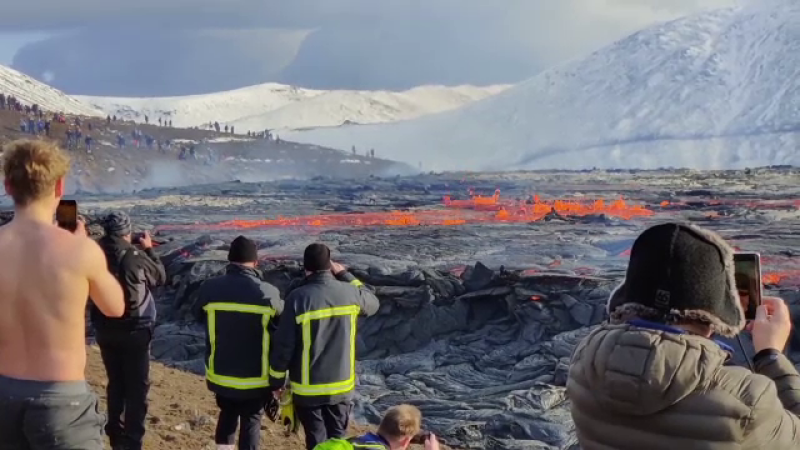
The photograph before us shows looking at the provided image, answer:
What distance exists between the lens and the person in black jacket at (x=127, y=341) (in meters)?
6.37

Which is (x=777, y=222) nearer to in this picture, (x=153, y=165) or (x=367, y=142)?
(x=153, y=165)

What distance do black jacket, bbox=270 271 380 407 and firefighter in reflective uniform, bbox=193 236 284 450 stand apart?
156mm

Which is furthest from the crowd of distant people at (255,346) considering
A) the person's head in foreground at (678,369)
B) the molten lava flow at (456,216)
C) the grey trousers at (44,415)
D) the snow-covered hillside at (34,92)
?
the snow-covered hillside at (34,92)

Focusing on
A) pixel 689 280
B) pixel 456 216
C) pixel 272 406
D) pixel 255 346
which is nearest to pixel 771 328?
pixel 689 280

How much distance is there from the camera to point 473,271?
15711 mm

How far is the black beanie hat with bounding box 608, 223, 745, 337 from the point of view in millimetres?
2482

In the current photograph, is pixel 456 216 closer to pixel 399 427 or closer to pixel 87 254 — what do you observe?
pixel 399 427

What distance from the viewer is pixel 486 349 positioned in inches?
540

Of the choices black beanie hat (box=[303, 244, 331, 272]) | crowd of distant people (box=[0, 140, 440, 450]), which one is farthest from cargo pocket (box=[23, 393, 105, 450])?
black beanie hat (box=[303, 244, 331, 272])

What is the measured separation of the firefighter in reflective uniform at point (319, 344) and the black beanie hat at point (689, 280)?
11.7 ft

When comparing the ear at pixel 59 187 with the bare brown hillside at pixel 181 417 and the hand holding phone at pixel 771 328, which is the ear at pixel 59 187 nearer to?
the hand holding phone at pixel 771 328

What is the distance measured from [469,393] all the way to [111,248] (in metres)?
6.52

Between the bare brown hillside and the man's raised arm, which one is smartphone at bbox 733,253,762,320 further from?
the bare brown hillside

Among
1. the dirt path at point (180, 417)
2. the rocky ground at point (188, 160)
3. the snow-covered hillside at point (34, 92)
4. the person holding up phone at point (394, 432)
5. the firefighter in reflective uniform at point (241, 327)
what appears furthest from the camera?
the snow-covered hillside at point (34, 92)
